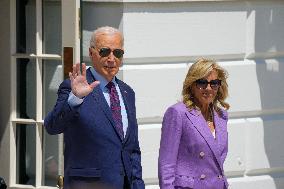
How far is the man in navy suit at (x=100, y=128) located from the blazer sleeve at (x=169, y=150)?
237mm

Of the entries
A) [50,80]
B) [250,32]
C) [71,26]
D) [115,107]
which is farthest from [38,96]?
[115,107]

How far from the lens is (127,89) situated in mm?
5223

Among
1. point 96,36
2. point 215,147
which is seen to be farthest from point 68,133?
point 215,147

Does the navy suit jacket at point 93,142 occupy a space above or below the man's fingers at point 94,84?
below

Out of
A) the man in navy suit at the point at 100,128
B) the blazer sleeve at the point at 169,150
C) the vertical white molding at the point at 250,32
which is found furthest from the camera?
the vertical white molding at the point at 250,32

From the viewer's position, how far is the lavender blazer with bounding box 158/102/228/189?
5.30m

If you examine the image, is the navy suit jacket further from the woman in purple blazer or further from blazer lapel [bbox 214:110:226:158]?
blazer lapel [bbox 214:110:226:158]

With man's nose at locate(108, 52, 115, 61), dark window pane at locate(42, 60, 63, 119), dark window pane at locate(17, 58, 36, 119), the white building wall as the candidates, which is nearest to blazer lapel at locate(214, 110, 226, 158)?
man's nose at locate(108, 52, 115, 61)

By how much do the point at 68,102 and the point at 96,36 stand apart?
0.50 meters

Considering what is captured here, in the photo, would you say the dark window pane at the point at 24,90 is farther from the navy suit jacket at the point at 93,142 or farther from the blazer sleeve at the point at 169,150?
the navy suit jacket at the point at 93,142

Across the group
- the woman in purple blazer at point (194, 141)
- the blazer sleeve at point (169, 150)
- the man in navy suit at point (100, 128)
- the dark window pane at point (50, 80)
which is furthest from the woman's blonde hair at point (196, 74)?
the dark window pane at point (50, 80)

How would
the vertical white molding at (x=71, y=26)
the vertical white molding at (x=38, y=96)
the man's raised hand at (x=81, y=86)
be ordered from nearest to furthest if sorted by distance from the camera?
the man's raised hand at (x=81, y=86)
the vertical white molding at (x=71, y=26)
the vertical white molding at (x=38, y=96)

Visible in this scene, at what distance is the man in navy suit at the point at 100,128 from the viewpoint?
488cm

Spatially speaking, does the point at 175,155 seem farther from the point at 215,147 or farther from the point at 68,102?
the point at 68,102
